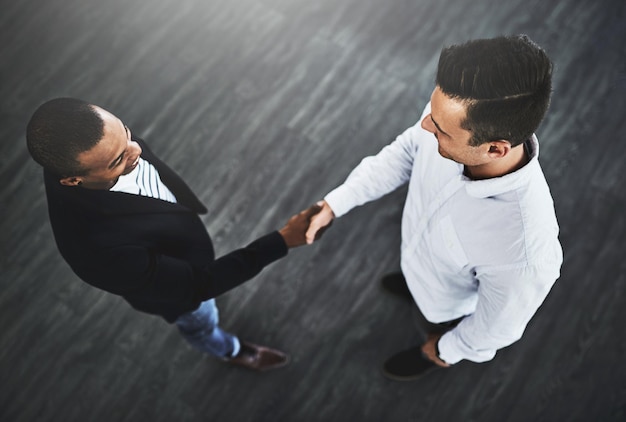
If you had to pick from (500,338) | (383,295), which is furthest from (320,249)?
(500,338)

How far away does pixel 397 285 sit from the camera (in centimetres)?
235

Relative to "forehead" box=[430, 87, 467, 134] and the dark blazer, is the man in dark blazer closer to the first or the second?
the dark blazer

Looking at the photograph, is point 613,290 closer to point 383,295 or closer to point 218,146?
point 383,295

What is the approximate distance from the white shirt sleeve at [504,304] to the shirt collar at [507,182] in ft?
0.64

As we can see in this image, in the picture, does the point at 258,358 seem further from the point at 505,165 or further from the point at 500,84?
the point at 500,84

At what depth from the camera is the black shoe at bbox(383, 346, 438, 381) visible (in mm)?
2162

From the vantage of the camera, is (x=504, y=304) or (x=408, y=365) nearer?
(x=504, y=304)

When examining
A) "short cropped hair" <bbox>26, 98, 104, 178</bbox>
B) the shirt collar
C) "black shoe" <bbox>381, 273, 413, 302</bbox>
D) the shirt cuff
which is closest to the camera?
the shirt collar

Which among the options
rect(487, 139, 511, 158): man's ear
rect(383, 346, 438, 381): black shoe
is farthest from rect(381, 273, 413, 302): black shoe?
rect(487, 139, 511, 158): man's ear

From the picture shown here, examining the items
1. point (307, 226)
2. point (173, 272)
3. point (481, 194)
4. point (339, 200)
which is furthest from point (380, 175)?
point (173, 272)

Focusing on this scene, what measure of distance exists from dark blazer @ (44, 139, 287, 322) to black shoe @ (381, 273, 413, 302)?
0.87 meters

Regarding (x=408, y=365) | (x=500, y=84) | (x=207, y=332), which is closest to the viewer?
(x=500, y=84)

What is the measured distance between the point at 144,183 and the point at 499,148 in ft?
3.40

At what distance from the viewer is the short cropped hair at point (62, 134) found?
127 centimetres
